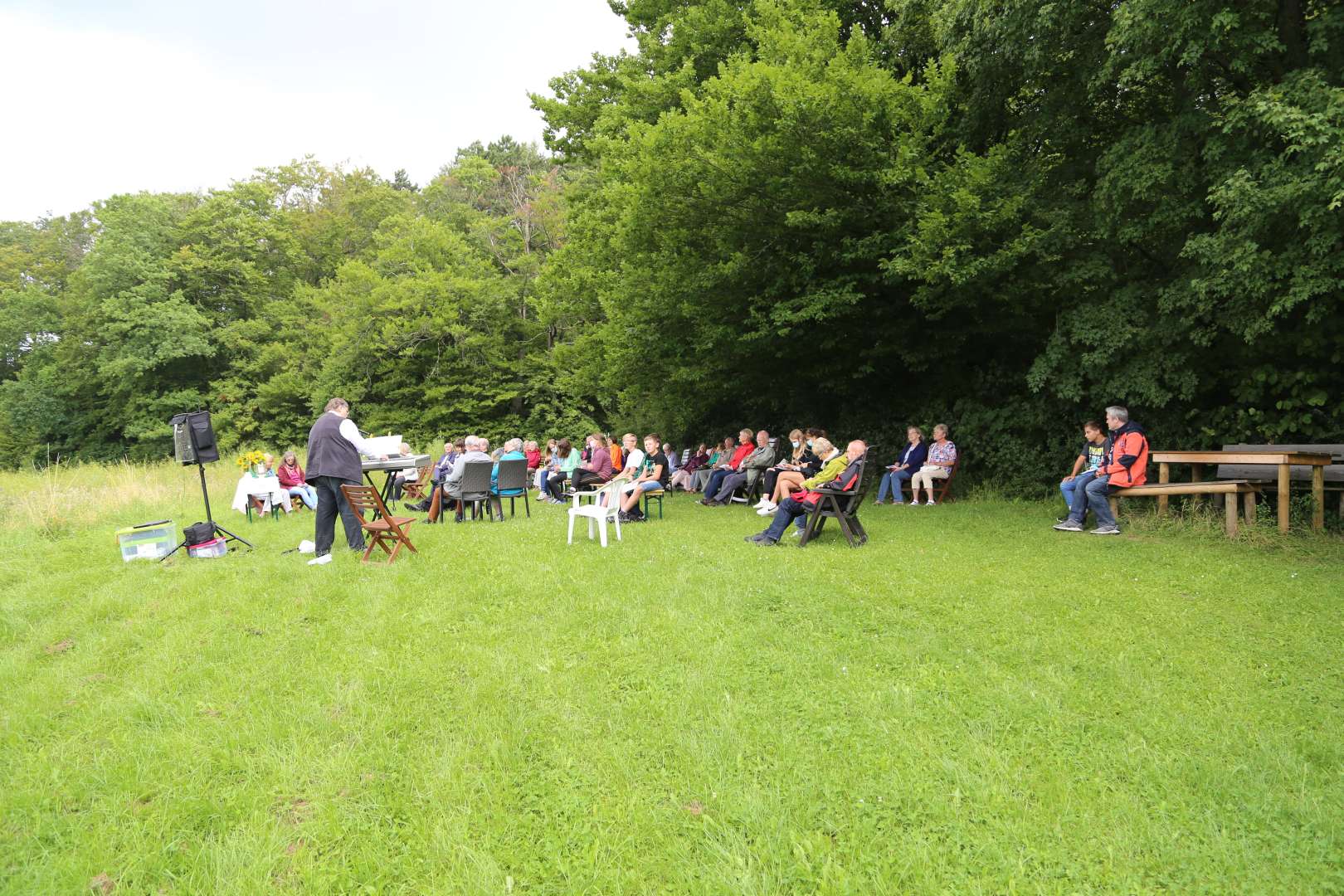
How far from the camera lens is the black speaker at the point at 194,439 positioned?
7.96 metres

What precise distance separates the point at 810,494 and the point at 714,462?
19.6 ft

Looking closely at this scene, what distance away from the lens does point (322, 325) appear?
31.6 metres

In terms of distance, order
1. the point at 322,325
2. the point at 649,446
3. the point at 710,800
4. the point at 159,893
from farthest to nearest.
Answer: the point at 322,325 < the point at 649,446 < the point at 710,800 < the point at 159,893

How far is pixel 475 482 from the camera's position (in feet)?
31.7

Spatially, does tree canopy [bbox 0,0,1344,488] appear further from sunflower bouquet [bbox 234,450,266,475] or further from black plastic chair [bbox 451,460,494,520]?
sunflower bouquet [bbox 234,450,266,475]

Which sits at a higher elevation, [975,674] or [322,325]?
[322,325]

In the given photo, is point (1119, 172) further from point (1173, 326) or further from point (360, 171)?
point (360, 171)

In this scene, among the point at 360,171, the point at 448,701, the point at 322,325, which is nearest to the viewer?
the point at 448,701

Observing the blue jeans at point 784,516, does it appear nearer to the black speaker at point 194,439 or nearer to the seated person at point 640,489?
the seated person at point 640,489

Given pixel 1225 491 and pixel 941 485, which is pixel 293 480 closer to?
pixel 941 485

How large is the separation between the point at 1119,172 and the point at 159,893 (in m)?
9.94

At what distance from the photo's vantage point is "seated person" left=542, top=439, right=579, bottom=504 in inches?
510

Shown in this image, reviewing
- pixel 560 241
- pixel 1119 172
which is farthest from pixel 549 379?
pixel 1119 172

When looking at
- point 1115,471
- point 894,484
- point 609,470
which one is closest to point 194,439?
point 609,470
